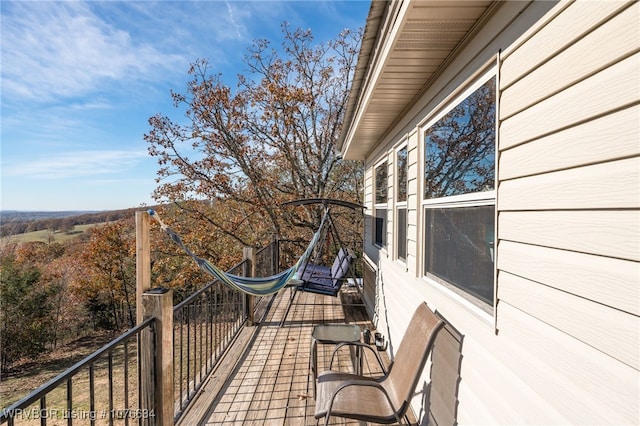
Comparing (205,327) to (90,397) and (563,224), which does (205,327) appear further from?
(563,224)

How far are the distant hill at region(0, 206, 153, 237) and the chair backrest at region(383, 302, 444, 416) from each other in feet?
58.0

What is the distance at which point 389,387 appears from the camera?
224 centimetres

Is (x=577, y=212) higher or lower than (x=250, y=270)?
higher

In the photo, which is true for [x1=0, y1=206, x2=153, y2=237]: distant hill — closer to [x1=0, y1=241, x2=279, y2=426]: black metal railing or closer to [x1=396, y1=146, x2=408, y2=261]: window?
[x1=0, y1=241, x2=279, y2=426]: black metal railing

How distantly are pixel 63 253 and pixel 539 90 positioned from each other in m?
24.5

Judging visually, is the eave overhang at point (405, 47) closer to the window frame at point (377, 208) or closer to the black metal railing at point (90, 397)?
the window frame at point (377, 208)

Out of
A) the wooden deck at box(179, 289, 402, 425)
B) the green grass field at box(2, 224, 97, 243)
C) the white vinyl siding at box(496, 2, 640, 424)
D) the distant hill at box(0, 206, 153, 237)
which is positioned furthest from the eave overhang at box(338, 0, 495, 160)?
the green grass field at box(2, 224, 97, 243)

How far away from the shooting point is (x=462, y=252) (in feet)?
6.28

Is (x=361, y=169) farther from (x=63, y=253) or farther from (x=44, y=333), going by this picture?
(x=63, y=253)

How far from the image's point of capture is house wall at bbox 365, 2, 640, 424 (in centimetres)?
83

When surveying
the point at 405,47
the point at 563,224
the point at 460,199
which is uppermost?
→ the point at 405,47

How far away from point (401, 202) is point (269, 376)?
89.4 inches

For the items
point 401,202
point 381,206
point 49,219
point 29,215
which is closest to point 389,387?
point 401,202

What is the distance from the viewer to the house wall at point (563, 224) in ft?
2.71
